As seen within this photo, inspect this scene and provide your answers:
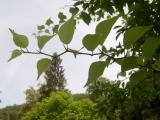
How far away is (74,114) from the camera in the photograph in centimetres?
1525

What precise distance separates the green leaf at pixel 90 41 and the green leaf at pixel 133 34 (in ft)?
0.16

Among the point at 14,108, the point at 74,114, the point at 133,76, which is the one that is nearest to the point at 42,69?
the point at 133,76

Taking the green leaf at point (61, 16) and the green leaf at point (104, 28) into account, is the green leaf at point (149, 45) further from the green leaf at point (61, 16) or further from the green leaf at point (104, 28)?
the green leaf at point (61, 16)

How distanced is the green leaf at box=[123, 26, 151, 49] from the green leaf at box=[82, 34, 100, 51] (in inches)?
1.9

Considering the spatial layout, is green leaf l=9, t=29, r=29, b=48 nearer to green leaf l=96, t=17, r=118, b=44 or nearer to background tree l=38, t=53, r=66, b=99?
green leaf l=96, t=17, r=118, b=44

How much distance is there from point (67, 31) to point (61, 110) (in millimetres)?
15409

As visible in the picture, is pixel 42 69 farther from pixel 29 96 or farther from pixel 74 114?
pixel 29 96

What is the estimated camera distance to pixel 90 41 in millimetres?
685

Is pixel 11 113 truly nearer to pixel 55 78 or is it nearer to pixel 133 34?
pixel 55 78

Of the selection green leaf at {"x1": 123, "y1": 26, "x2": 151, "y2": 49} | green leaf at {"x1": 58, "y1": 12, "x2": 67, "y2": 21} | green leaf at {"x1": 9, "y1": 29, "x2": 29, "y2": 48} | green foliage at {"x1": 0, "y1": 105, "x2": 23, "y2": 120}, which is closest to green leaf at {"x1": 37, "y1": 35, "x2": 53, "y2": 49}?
green leaf at {"x1": 9, "y1": 29, "x2": 29, "y2": 48}


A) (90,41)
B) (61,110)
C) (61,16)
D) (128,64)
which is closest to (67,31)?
(90,41)

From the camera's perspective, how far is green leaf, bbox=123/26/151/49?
65 cm

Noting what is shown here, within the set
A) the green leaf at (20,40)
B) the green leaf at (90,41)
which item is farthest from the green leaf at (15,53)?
the green leaf at (90,41)

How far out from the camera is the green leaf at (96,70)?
0.69 metres
